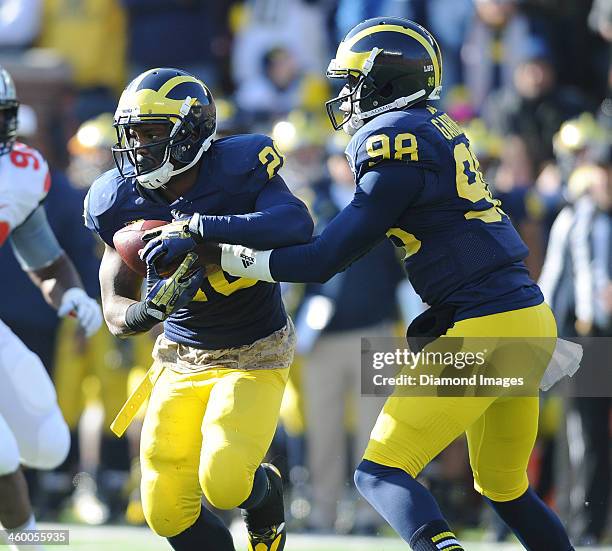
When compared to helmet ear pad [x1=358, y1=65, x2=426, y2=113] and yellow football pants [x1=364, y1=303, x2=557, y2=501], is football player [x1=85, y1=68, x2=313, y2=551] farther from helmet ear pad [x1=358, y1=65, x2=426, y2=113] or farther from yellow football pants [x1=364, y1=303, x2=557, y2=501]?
yellow football pants [x1=364, y1=303, x2=557, y2=501]

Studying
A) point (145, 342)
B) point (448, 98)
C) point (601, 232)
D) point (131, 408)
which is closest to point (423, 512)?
point (131, 408)

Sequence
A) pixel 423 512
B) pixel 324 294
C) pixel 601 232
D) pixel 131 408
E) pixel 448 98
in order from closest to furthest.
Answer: pixel 423 512
pixel 131 408
pixel 601 232
pixel 324 294
pixel 448 98

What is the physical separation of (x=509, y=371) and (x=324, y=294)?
3.03m

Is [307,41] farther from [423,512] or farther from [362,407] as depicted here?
[423,512]

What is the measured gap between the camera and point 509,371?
462 centimetres

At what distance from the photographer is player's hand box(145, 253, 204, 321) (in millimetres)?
4543

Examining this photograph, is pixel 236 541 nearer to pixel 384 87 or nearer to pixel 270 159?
pixel 270 159

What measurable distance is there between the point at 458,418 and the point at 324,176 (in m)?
3.56

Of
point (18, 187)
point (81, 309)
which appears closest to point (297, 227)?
point (81, 309)

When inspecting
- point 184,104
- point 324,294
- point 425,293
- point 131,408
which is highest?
point 184,104

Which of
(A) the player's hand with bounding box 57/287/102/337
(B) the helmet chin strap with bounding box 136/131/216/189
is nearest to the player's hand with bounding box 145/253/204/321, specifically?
(B) the helmet chin strap with bounding box 136/131/216/189

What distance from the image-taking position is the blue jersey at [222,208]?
4824 mm

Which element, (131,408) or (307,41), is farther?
(307,41)

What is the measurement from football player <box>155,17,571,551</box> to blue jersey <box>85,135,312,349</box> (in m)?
A: 0.23
